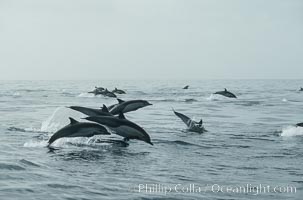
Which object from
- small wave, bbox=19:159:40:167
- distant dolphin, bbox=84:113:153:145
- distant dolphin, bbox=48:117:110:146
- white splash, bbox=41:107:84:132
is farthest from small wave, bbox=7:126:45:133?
small wave, bbox=19:159:40:167

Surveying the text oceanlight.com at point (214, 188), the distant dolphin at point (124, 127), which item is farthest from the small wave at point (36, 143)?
the text oceanlight.com at point (214, 188)

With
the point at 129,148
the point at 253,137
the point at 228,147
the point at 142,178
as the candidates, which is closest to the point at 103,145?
the point at 129,148

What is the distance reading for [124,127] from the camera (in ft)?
46.2

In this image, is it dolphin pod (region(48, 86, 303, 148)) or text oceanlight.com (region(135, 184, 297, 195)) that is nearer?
text oceanlight.com (region(135, 184, 297, 195))

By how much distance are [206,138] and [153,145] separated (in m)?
2.86

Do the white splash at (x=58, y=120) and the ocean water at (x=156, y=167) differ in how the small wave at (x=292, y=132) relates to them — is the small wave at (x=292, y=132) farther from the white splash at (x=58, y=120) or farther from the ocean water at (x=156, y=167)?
the white splash at (x=58, y=120)

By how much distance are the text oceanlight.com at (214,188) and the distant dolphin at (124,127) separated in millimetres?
4984

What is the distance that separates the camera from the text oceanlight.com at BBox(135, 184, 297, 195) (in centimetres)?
870

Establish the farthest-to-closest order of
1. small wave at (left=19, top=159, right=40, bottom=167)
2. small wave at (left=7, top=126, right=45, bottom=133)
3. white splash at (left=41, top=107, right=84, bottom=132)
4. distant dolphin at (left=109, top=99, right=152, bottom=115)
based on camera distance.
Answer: distant dolphin at (left=109, top=99, right=152, bottom=115) < white splash at (left=41, top=107, right=84, bottom=132) < small wave at (left=7, top=126, right=45, bottom=133) < small wave at (left=19, top=159, right=40, bottom=167)

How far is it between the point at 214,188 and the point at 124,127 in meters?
5.55

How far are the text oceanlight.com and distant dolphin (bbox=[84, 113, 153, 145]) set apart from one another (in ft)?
16.4

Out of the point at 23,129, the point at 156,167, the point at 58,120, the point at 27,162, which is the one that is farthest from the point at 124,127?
the point at 58,120

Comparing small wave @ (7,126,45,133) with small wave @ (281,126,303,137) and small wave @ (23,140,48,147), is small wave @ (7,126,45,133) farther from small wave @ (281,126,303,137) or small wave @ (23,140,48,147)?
small wave @ (281,126,303,137)

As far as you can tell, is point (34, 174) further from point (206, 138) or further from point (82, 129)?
point (206, 138)
